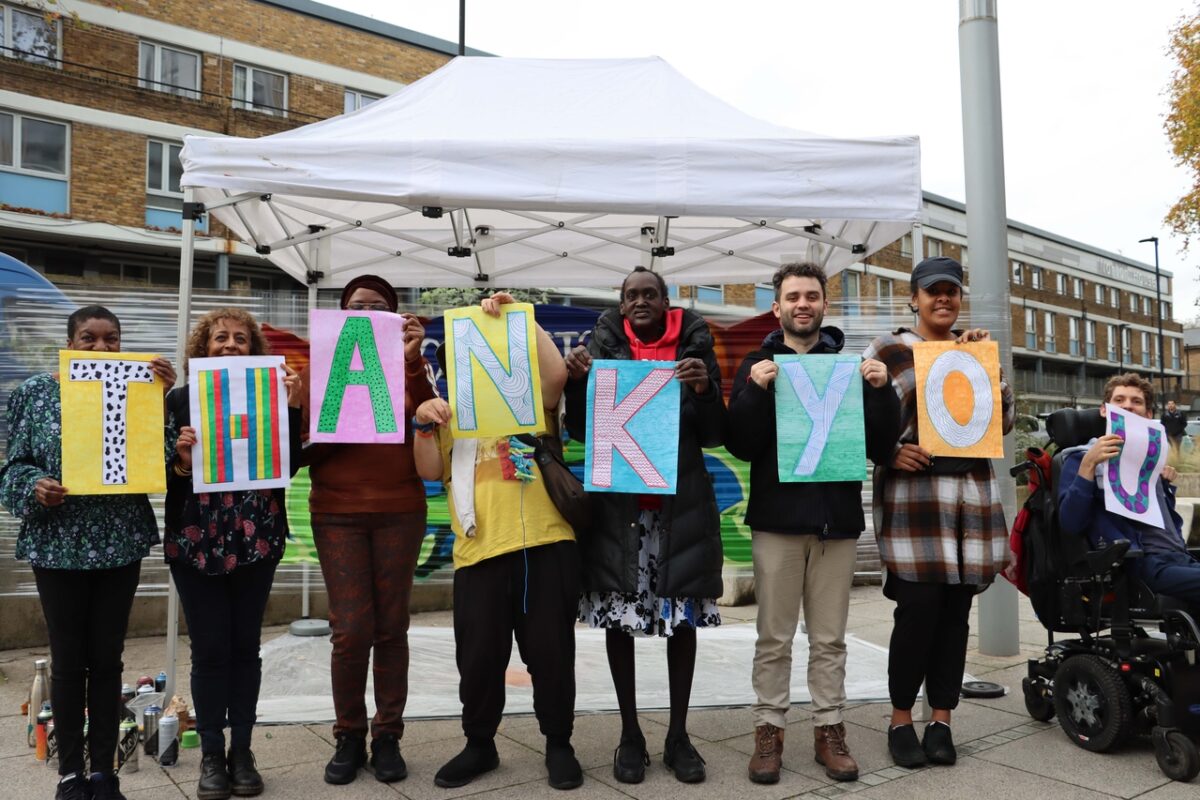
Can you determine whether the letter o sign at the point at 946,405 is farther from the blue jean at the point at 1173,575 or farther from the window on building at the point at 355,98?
the window on building at the point at 355,98

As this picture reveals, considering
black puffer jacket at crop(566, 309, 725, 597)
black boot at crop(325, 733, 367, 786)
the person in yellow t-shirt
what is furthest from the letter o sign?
black boot at crop(325, 733, 367, 786)

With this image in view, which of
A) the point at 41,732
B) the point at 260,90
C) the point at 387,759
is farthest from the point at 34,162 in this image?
the point at 387,759

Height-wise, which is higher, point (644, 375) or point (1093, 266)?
point (1093, 266)

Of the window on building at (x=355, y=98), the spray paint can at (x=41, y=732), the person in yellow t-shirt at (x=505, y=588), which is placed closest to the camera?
the person in yellow t-shirt at (x=505, y=588)

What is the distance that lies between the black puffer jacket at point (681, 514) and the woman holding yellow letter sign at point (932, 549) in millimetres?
794

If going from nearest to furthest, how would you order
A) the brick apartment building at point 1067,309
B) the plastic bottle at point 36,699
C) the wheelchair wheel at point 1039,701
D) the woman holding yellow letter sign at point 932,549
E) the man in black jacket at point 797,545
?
the man in black jacket at point 797,545 → the woman holding yellow letter sign at point 932,549 → the plastic bottle at point 36,699 → the wheelchair wheel at point 1039,701 → the brick apartment building at point 1067,309

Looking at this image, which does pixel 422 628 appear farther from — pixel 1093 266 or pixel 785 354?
pixel 1093 266

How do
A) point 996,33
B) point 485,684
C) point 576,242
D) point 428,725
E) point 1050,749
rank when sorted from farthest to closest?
point 576,242, point 996,33, point 428,725, point 1050,749, point 485,684

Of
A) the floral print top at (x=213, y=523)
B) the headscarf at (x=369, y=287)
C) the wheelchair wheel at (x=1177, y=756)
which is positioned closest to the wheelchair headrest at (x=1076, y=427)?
the wheelchair wheel at (x=1177, y=756)

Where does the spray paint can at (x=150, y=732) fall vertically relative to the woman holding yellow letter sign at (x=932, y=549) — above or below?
below

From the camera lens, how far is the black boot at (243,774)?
335 cm

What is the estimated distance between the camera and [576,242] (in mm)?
6820

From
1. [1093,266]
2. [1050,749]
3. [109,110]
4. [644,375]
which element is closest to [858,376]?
[644,375]

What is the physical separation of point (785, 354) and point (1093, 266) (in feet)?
201
